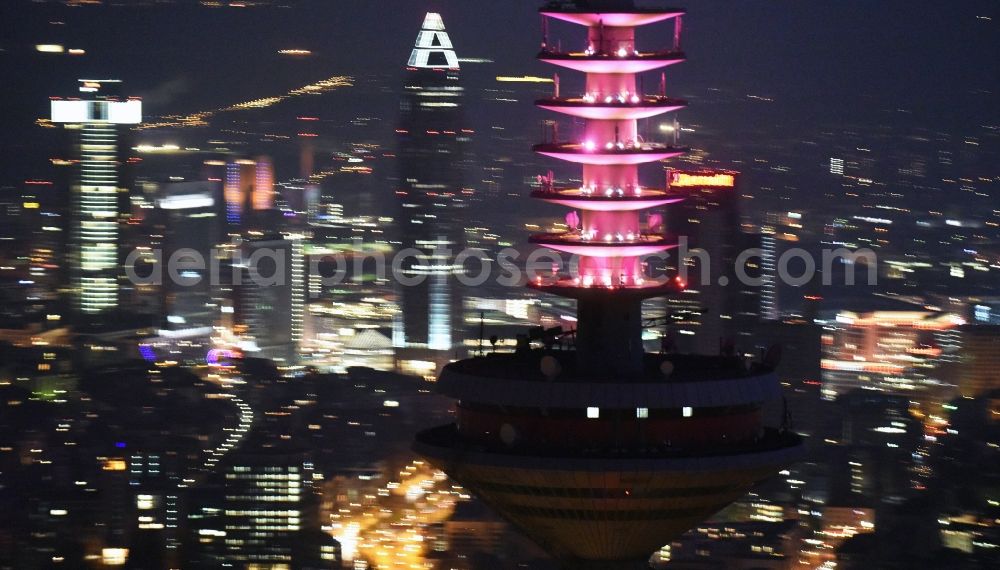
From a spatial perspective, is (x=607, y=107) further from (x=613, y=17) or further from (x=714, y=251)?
(x=714, y=251)

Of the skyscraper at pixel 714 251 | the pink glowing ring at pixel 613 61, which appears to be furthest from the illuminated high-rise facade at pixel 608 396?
the skyscraper at pixel 714 251

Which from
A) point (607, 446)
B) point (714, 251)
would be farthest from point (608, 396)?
point (714, 251)

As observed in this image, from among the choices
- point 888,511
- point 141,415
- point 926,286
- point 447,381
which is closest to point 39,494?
point 141,415

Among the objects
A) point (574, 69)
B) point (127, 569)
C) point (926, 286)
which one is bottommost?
point (127, 569)

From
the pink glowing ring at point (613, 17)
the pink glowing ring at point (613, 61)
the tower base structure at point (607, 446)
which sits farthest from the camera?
the pink glowing ring at point (613, 17)

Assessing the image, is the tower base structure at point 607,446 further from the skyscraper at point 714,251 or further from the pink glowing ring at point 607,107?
the skyscraper at point 714,251

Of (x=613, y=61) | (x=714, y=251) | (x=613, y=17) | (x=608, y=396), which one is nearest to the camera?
(x=608, y=396)

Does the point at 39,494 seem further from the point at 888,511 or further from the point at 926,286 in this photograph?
the point at 926,286

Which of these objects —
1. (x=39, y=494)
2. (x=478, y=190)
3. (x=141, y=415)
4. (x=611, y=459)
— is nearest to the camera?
(x=611, y=459)
